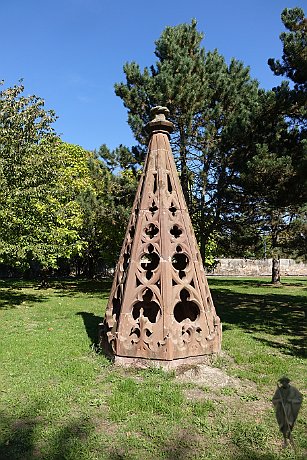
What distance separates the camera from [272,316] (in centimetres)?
1130

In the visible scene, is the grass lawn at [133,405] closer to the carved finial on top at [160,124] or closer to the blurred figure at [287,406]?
the blurred figure at [287,406]

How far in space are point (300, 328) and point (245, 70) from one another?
11.2 m

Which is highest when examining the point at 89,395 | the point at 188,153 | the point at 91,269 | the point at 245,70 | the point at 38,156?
the point at 245,70

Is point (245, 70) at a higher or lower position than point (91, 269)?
higher

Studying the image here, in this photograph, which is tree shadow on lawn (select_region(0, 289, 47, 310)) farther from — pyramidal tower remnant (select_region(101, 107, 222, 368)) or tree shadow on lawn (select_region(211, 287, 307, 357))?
pyramidal tower remnant (select_region(101, 107, 222, 368))

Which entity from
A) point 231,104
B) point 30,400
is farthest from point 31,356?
point 231,104

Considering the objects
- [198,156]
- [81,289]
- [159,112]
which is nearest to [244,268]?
[81,289]

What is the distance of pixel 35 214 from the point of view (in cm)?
1206

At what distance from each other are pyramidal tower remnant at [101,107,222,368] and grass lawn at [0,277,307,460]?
0.36m

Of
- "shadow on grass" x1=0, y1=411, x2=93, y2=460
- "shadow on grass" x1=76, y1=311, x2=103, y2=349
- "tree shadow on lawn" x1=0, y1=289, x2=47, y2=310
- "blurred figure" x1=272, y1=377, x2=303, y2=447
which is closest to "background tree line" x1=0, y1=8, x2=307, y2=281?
"tree shadow on lawn" x1=0, y1=289, x2=47, y2=310

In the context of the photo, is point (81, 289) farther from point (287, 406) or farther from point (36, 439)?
point (287, 406)

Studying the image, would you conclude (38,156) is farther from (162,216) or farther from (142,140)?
(162,216)

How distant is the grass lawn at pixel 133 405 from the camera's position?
11.5 ft

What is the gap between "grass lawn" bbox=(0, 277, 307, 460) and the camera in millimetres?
3514
